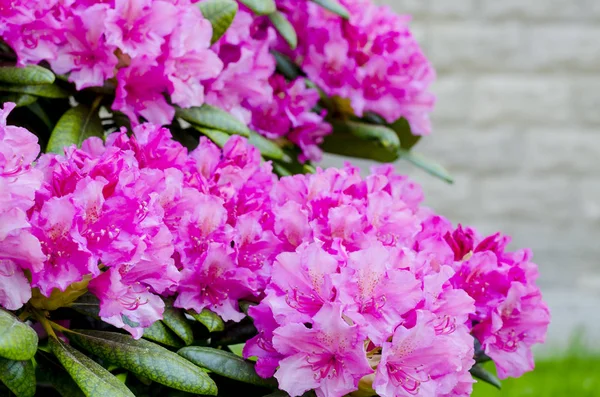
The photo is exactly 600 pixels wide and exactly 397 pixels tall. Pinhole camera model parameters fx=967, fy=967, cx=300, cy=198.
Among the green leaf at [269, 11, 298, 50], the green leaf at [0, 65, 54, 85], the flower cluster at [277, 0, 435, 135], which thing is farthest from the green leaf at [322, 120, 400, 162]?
the green leaf at [0, 65, 54, 85]

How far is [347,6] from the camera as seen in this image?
55.8 inches

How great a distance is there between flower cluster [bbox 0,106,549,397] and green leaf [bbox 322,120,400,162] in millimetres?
334

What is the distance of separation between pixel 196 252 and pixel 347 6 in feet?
1.96

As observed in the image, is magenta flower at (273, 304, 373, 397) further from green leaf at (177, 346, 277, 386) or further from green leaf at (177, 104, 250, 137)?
green leaf at (177, 104, 250, 137)

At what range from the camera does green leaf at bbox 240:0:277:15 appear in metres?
1.19

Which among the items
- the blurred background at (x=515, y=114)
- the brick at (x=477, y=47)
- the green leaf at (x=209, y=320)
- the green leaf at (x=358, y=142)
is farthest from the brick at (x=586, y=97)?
the green leaf at (x=209, y=320)

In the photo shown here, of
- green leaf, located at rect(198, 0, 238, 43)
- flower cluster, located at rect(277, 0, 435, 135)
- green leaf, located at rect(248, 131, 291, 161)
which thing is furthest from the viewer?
flower cluster, located at rect(277, 0, 435, 135)

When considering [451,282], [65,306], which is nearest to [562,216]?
[451,282]

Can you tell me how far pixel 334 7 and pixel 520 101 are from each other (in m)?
2.42

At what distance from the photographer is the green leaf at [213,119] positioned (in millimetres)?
1127

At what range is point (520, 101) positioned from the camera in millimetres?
3604

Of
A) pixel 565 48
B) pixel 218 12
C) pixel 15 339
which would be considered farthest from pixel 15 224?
pixel 565 48

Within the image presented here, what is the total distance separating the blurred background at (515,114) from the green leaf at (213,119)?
2.44m

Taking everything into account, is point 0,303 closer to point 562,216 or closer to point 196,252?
point 196,252
